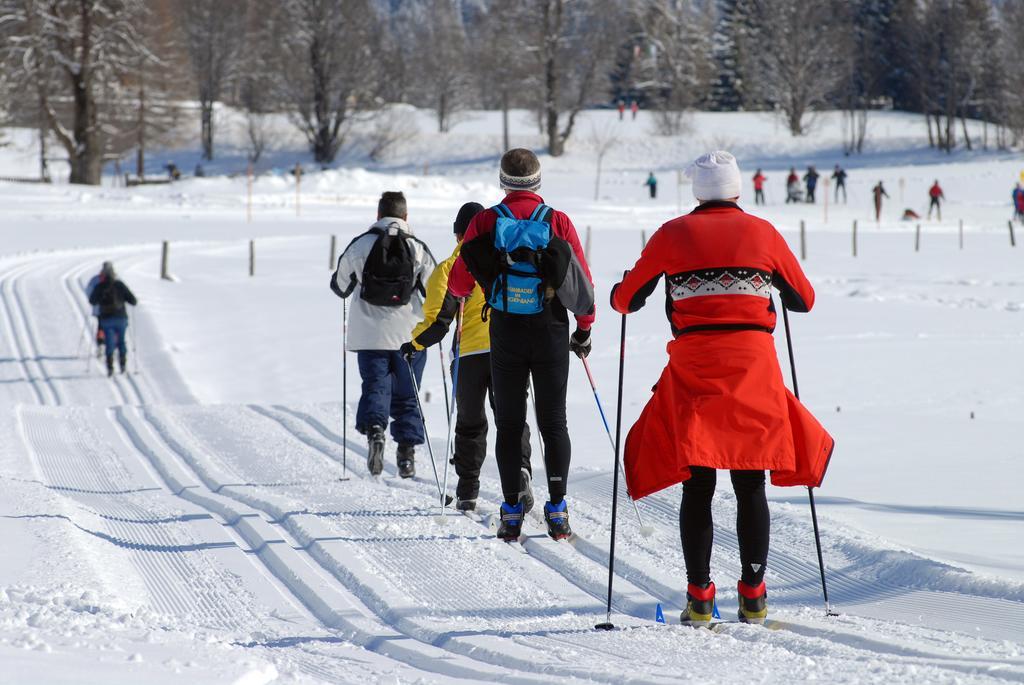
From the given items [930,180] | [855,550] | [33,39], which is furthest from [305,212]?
[855,550]

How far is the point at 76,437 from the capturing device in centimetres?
1012

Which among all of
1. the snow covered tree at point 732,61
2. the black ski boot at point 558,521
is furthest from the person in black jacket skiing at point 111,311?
the snow covered tree at point 732,61

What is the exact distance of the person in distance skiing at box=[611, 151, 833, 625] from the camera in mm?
4277

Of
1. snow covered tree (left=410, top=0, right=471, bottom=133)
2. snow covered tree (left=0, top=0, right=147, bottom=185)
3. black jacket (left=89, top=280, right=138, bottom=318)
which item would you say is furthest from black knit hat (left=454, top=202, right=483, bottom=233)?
snow covered tree (left=410, top=0, right=471, bottom=133)

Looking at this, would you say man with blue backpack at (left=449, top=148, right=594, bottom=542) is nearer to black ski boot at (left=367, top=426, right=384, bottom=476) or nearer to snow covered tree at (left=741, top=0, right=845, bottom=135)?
black ski boot at (left=367, top=426, right=384, bottom=476)

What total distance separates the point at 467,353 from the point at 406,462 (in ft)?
5.82

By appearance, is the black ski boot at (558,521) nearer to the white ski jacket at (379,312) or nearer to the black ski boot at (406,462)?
the black ski boot at (406,462)

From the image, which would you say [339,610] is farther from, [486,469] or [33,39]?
[33,39]

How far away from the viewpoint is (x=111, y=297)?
632 inches

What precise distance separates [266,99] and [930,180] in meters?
31.0

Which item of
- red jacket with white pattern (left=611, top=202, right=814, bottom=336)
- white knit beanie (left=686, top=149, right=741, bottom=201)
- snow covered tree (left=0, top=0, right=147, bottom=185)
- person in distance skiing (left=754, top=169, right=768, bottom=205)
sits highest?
snow covered tree (left=0, top=0, right=147, bottom=185)

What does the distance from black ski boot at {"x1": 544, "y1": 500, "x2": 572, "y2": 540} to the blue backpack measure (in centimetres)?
101

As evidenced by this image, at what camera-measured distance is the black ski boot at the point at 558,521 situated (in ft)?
19.5

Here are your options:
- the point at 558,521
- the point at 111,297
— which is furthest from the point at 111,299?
the point at 558,521
